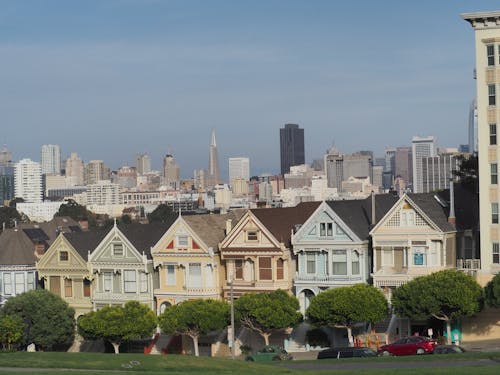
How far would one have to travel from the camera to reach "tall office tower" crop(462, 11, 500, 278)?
68312 mm

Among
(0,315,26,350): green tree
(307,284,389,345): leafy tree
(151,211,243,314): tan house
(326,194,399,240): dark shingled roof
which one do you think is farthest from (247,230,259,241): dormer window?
(0,315,26,350): green tree

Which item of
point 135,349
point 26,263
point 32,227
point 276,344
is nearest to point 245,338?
point 276,344

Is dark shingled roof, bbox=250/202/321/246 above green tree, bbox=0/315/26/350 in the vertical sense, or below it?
above

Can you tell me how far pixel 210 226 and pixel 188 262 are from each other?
10.1ft

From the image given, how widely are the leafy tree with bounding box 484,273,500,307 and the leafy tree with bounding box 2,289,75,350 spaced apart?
2696 cm

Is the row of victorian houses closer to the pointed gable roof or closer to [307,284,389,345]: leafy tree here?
the pointed gable roof

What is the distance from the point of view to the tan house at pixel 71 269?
3172 inches

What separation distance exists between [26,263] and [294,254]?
20.3 metres

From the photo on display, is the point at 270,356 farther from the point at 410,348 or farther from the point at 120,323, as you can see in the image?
the point at 120,323

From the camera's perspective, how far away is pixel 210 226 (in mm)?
78312

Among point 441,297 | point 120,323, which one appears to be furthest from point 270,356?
point 120,323

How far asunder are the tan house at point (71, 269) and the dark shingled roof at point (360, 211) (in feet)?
56.4

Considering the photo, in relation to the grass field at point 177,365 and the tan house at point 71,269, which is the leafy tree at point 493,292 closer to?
the grass field at point 177,365

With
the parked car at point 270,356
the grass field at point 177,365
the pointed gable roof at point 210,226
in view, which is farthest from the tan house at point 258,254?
the grass field at point 177,365
